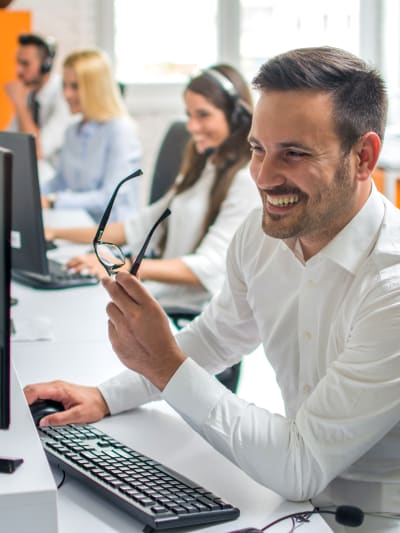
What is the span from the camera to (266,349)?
58.7 inches

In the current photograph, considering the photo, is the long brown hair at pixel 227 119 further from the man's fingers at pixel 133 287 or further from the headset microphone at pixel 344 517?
the headset microphone at pixel 344 517

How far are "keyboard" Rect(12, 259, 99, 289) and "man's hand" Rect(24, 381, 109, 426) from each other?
2.95 ft

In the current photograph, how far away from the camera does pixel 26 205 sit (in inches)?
79.5

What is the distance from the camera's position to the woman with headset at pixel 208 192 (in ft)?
8.29

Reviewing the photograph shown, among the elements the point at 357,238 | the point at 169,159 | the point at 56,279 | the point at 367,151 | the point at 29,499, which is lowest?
the point at 56,279

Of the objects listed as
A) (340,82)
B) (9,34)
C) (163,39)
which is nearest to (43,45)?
(9,34)

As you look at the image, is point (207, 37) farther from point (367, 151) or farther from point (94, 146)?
point (367, 151)

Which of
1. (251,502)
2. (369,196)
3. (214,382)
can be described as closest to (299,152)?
(369,196)

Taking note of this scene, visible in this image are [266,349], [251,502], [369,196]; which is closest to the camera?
[251,502]

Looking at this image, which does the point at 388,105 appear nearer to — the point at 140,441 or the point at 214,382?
the point at 214,382

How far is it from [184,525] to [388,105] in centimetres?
69

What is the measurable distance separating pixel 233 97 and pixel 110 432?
1.38 meters

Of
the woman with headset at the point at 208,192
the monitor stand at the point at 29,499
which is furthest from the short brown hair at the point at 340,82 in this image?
the woman with headset at the point at 208,192

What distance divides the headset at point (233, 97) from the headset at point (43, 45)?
2.52 metres
